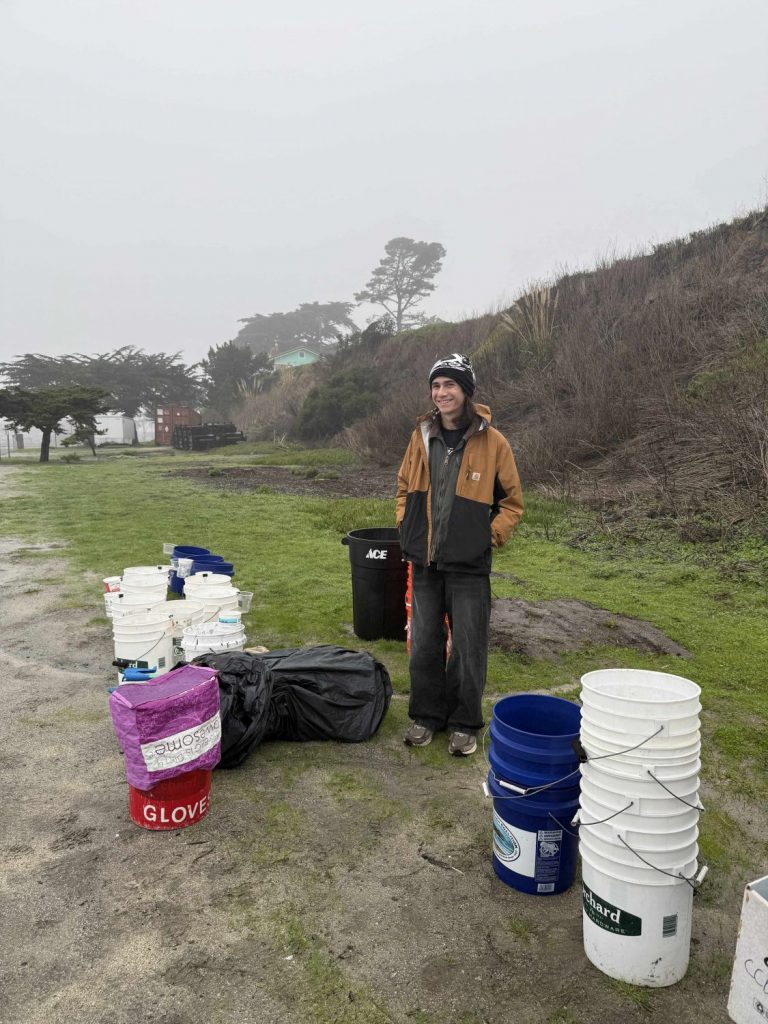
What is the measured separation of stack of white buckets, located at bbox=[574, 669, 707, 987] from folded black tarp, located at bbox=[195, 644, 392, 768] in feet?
5.73

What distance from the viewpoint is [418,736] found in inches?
141

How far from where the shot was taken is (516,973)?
212cm

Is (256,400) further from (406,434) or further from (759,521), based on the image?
(759,521)

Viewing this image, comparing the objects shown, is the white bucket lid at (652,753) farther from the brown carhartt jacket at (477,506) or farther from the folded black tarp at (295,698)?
the folded black tarp at (295,698)

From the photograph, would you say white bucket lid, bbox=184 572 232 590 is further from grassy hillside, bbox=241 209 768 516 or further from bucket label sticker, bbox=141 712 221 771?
grassy hillside, bbox=241 209 768 516

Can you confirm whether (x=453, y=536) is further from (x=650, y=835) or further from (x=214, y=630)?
(x=214, y=630)

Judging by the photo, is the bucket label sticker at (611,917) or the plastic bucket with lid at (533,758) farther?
the plastic bucket with lid at (533,758)

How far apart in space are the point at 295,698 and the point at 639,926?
202cm

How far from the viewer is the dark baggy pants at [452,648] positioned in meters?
3.40

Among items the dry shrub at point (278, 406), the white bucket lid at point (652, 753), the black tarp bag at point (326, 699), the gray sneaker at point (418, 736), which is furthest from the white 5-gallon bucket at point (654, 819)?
the dry shrub at point (278, 406)

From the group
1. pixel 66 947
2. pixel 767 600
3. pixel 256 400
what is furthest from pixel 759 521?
pixel 256 400

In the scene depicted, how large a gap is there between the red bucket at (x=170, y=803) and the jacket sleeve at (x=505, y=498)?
175 centimetres

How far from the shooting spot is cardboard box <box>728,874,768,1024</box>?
1.70 meters

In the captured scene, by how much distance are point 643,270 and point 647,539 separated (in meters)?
12.6
